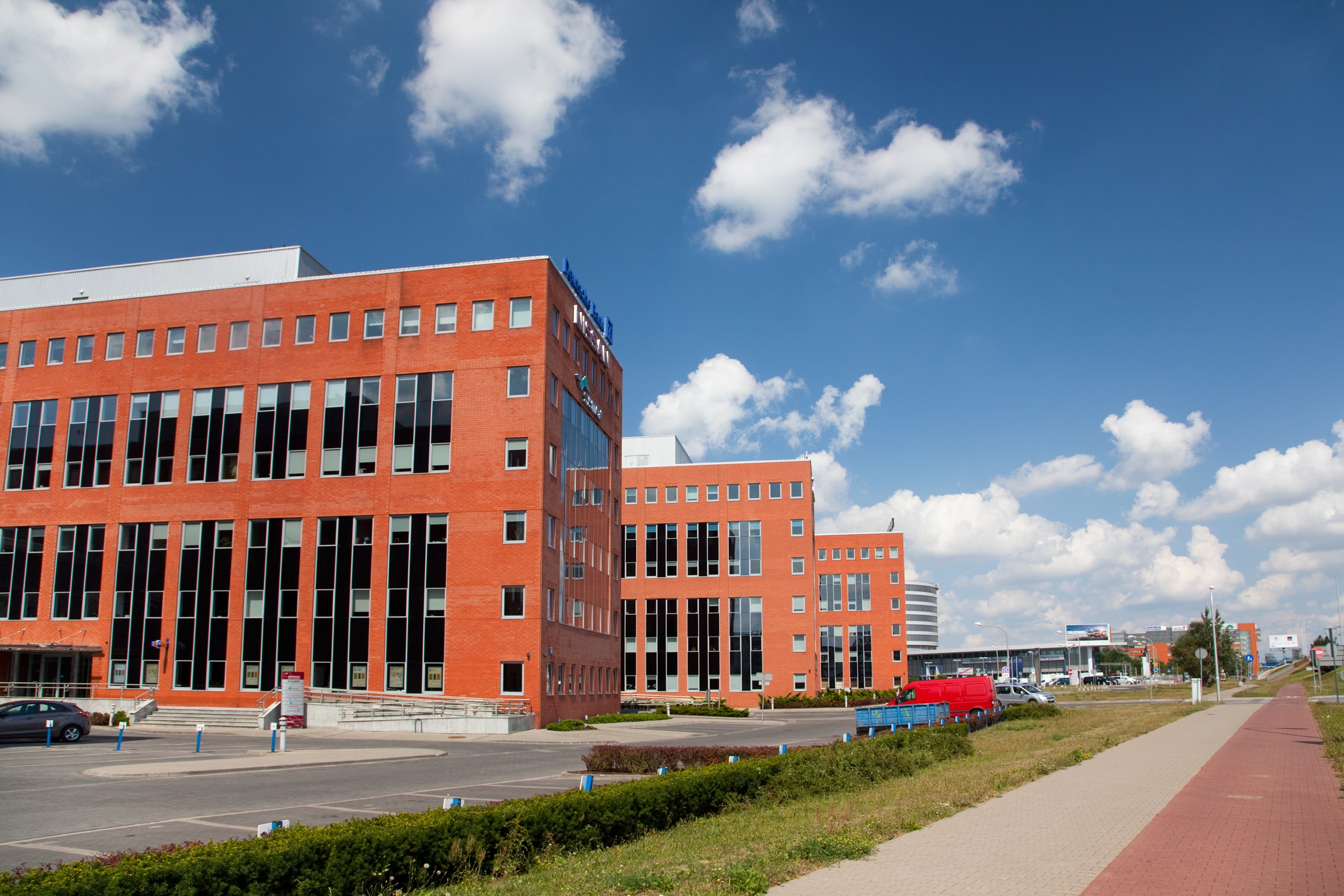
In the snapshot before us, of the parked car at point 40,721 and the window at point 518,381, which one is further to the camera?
the window at point 518,381

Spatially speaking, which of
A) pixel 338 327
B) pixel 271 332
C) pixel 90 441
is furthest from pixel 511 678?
pixel 90 441

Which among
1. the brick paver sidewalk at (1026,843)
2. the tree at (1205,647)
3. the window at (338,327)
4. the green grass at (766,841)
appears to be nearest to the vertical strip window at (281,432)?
the window at (338,327)

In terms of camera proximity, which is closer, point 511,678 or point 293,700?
point 293,700

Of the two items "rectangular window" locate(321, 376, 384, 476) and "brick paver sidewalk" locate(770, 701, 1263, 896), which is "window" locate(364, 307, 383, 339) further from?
"brick paver sidewalk" locate(770, 701, 1263, 896)

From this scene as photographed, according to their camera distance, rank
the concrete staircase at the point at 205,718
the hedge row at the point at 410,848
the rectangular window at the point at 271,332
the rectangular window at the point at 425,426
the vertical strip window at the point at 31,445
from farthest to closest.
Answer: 1. the vertical strip window at the point at 31,445
2. the rectangular window at the point at 271,332
3. the rectangular window at the point at 425,426
4. the concrete staircase at the point at 205,718
5. the hedge row at the point at 410,848

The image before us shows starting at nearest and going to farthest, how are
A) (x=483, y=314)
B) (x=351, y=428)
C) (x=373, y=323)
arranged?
(x=483, y=314)
(x=351, y=428)
(x=373, y=323)

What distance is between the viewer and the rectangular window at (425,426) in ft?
157

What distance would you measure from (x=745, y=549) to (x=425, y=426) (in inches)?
1723

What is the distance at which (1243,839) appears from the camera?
12.5 meters

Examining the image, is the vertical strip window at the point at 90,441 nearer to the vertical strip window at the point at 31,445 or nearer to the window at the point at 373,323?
the vertical strip window at the point at 31,445

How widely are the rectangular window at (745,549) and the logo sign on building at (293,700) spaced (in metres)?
50.0

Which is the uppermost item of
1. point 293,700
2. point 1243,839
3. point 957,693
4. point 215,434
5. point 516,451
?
point 215,434

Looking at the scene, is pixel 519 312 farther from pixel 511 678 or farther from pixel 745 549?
pixel 745 549

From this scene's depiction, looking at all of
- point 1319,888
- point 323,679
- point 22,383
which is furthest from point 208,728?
point 1319,888
